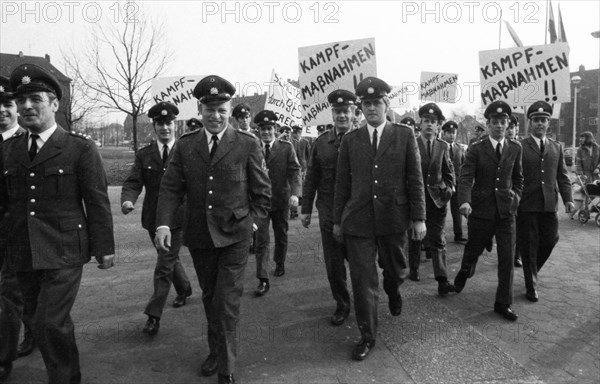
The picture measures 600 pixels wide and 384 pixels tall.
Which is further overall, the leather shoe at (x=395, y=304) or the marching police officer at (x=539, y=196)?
the marching police officer at (x=539, y=196)

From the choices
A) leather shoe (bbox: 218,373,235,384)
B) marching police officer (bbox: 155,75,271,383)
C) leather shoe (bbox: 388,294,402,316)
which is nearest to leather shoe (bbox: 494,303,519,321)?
leather shoe (bbox: 388,294,402,316)

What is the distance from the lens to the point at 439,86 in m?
14.1

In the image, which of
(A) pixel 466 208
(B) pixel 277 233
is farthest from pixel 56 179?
(A) pixel 466 208

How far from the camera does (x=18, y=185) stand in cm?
341

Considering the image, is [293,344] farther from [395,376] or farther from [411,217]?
[411,217]

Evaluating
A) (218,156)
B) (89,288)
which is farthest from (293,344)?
(89,288)

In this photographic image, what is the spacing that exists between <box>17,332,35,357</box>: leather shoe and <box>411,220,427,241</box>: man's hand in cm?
359

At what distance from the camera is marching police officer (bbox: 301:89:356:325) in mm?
5062

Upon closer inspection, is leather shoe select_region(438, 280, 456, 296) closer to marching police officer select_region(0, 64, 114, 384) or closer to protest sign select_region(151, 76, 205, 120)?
marching police officer select_region(0, 64, 114, 384)

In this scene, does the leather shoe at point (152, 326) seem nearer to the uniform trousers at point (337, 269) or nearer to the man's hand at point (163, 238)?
the man's hand at point (163, 238)

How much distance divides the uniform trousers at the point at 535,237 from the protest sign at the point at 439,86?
8.48m

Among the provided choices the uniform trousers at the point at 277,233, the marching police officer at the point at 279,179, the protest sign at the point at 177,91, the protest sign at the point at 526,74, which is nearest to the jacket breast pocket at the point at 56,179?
the uniform trousers at the point at 277,233

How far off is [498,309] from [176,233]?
3.54m

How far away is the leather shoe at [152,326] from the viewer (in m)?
4.61
